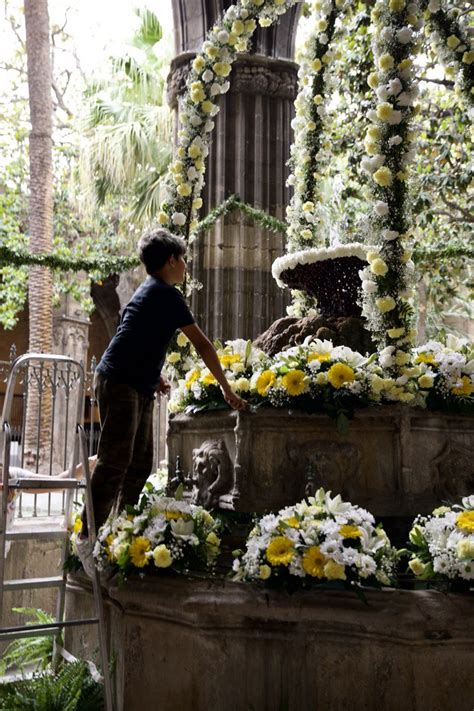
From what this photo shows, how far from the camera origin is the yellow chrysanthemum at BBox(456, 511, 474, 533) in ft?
10.7

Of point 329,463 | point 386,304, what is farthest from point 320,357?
point 329,463

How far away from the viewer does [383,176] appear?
3979mm

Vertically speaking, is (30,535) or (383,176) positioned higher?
(383,176)

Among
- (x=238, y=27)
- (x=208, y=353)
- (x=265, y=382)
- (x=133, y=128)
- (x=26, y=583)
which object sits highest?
(x=133, y=128)

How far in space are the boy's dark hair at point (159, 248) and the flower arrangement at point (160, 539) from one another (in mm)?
1203

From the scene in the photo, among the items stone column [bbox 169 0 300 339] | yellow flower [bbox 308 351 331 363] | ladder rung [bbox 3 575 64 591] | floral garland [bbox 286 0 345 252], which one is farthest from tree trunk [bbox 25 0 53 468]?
yellow flower [bbox 308 351 331 363]

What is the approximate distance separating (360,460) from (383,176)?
1.48 m

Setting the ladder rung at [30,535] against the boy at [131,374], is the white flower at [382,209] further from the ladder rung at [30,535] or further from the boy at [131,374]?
the ladder rung at [30,535]

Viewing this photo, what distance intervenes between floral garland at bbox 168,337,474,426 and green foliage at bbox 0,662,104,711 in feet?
4.85

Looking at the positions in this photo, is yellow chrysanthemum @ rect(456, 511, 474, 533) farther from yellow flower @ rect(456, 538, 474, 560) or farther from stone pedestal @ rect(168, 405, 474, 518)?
stone pedestal @ rect(168, 405, 474, 518)

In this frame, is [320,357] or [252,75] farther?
[252,75]

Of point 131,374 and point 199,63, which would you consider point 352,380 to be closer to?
point 131,374

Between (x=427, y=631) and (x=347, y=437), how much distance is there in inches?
43.5

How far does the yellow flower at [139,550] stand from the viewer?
3.48m
